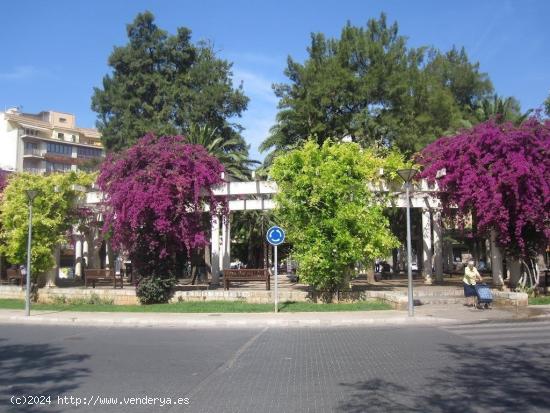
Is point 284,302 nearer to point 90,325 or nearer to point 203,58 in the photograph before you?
point 90,325

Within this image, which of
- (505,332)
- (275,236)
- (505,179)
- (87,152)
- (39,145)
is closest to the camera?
(505,332)

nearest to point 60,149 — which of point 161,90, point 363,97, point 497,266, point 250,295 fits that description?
point 161,90

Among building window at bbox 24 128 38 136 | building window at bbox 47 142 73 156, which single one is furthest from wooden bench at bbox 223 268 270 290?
building window at bbox 24 128 38 136

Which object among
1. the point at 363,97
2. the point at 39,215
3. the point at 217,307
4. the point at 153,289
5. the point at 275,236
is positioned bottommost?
the point at 217,307

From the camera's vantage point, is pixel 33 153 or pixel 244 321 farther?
pixel 33 153

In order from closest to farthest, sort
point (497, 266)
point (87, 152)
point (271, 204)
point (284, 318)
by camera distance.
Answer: point (284, 318), point (497, 266), point (271, 204), point (87, 152)

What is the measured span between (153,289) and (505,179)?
45.9 feet

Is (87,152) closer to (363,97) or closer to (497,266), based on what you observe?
(363,97)

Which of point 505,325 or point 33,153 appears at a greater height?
point 33,153

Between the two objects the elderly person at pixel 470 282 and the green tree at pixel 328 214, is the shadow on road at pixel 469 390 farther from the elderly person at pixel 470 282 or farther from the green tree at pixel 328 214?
the green tree at pixel 328 214

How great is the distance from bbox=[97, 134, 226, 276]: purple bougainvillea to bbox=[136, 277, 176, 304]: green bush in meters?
0.35

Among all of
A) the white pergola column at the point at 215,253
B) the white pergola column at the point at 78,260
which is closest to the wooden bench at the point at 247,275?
the white pergola column at the point at 215,253

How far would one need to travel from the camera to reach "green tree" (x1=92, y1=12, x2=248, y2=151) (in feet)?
159

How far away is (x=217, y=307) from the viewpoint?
795 inches
